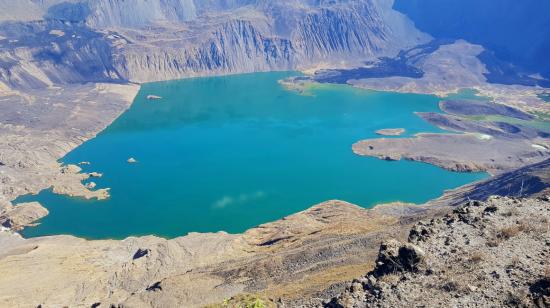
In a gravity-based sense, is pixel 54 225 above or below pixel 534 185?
below

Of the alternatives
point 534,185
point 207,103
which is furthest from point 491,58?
point 534,185

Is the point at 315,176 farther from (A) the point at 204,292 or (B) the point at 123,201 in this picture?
(A) the point at 204,292

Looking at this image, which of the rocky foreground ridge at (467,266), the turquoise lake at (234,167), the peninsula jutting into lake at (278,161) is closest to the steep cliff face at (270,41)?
the peninsula jutting into lake at (278,161)

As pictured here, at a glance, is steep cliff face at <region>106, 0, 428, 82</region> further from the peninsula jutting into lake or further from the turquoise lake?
the turquoise lake

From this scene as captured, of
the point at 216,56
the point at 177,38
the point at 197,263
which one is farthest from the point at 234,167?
the point at 177,38

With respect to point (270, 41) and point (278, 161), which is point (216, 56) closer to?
point (270, 41)

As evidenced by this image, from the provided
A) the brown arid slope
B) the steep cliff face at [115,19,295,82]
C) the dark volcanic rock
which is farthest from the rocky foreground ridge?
the steep cliff face at [115,19,295,82]
